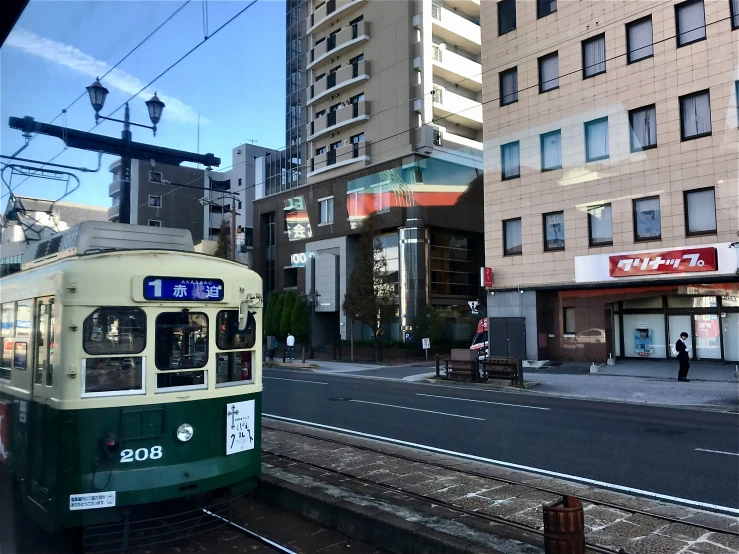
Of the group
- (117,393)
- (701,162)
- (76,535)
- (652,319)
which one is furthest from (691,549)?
(652,319)

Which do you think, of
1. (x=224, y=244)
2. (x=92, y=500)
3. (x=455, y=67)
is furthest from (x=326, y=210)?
(x=92, y=500)

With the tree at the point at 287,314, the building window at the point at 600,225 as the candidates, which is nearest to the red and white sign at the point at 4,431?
the building window at the point at 600,225

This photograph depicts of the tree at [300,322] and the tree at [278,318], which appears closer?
the tree at [300,322]

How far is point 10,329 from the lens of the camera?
6980 mm

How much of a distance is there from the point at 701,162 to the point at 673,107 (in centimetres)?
243

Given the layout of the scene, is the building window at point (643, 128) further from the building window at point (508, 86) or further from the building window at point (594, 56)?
the building window at point (508, 86)

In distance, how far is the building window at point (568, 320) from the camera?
2614 cm

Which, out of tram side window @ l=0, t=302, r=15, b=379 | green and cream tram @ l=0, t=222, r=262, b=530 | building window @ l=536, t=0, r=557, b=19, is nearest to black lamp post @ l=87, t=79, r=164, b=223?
→ tram side window @ l=0, t=302, r=15, b=379

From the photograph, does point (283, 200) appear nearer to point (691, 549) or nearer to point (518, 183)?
point (518, 183)

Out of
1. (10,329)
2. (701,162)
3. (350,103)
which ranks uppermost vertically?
(350,103)

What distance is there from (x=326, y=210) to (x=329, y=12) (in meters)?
16.0

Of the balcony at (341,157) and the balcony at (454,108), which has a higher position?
the balcony at (454,108)

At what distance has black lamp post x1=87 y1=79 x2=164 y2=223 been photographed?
12.6m

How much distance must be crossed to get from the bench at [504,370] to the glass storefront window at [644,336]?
8.07 meters
